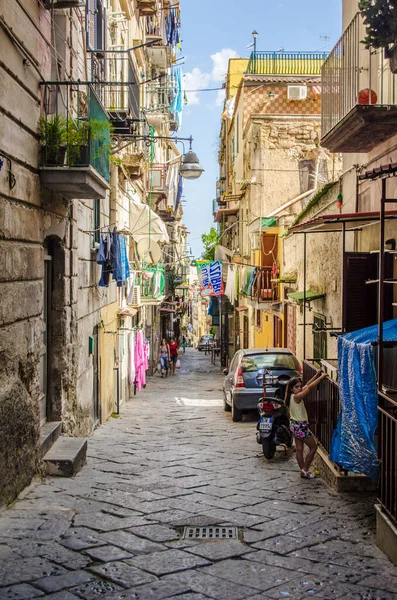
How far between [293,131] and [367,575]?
21.7 m

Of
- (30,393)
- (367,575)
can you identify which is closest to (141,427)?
(30,393)

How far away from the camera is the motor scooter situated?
376 inches

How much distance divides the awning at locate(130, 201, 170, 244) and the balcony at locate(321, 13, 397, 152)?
33.5 feet

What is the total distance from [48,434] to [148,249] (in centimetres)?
1222

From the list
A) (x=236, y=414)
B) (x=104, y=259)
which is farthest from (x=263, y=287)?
(x=104, y=259)

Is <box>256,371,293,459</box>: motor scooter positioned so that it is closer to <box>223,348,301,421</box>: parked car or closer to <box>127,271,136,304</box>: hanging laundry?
<box>223,348,301,421</box>: parked car

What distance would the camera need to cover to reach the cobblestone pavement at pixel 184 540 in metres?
4.84

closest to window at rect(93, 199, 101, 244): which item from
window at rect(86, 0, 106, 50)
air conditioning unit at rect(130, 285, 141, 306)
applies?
window at rect(86, 0, 106, 50)

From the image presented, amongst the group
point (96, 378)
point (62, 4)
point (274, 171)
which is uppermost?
point (274, 171)

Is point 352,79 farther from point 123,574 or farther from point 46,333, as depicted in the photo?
point 123,574

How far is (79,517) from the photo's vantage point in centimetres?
652

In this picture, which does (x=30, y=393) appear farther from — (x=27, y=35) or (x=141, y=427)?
(x=141, y=427)

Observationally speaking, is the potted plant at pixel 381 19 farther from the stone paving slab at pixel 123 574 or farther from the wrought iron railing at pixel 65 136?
the stone paving slab at pixel 123 574

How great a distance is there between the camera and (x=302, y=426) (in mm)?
8508
